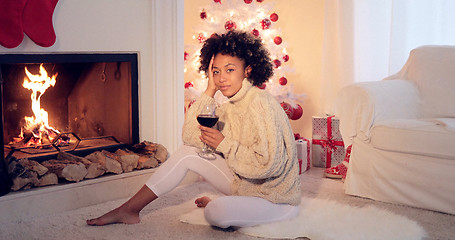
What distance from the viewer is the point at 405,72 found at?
10.5ft

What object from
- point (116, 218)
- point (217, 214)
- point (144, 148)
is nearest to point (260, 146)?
point (217, 214)

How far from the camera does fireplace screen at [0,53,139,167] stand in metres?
2.61

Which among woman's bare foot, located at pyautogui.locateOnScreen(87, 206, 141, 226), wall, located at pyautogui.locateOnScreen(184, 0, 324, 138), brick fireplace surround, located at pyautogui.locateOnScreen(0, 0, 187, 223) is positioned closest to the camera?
woman's bare foot, located at pyautogui.locateOnScreen(87, 206, 141, 226)

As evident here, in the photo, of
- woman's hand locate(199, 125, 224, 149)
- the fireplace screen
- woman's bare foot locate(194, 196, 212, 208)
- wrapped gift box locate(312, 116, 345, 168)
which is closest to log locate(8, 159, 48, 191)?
the fireplace screen

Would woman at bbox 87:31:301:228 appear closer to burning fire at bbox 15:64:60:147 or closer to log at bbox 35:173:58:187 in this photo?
log at bbox 35:173:58:187

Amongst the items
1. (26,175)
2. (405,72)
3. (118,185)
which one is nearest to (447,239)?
(405,72)

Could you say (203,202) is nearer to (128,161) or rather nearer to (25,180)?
A: (128,161)

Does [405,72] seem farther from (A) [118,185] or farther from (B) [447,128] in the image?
(A) [118,185]

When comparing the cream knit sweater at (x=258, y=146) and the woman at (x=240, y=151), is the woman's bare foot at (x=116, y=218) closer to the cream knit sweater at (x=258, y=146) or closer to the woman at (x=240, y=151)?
the woman at (x=240, y=151)

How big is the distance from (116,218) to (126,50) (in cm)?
110

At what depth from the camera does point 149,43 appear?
3.01m

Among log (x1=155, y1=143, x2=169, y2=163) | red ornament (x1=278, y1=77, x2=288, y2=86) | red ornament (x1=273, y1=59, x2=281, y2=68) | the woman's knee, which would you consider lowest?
the woman's knee

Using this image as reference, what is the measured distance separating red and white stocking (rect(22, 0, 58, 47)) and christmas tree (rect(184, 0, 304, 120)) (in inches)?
65.8

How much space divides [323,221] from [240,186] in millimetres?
422
